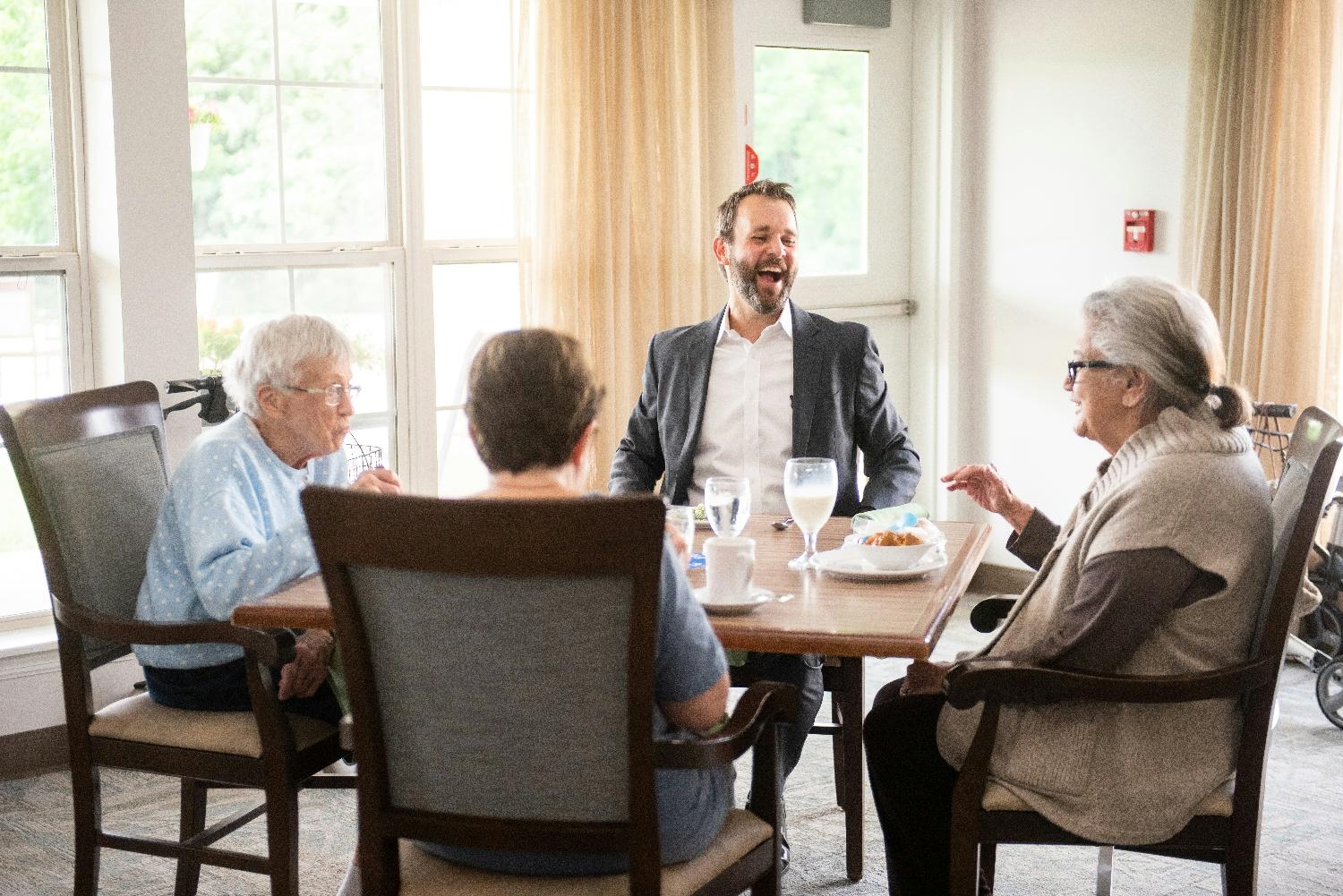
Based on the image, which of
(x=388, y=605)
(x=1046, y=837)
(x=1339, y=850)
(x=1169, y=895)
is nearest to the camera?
(x=388, y=605)

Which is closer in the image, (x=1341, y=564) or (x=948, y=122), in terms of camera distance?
(x=1341, y=564)

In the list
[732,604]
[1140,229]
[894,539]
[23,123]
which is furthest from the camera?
[1140,229]

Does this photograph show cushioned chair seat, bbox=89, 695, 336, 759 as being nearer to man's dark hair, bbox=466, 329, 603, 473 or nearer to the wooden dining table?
the wooden dining table

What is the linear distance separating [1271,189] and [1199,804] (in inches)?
106

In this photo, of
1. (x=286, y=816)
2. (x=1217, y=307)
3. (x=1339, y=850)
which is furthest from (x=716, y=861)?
(x=1217, y=307)

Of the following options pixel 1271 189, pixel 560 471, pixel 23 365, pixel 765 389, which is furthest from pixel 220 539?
pixel 1271 189

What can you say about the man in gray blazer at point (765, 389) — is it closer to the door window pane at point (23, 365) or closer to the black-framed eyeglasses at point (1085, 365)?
the black-framed eyeglasses at point (1085, 365)

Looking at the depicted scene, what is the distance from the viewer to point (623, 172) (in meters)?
4.32

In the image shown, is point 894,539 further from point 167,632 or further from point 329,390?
point 167,632

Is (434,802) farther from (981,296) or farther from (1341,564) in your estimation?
(981,296)

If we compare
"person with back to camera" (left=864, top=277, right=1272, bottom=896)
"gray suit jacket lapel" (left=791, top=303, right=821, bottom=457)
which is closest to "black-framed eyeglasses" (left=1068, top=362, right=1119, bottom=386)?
"person with back to camera" (left=864, top=277, right=1272, bottom=896)

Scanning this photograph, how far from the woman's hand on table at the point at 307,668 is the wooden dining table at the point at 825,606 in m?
0.15

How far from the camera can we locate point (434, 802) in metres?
1.70

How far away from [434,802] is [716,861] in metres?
0.40
